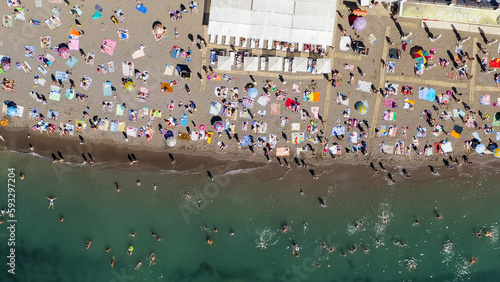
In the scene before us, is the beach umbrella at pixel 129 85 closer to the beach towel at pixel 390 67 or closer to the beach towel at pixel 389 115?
the beach towel at pixel 390 67

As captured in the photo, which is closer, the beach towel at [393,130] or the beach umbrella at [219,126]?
the beach umbrella at [219,126]

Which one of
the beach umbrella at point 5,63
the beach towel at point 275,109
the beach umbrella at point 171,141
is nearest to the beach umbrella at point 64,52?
the beach umbrella at point 5,63

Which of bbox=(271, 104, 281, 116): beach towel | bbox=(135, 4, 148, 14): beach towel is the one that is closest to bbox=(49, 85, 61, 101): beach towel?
bbox=(135, 4, 148, 14): beach towel

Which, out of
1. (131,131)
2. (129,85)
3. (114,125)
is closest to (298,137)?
(131,131)

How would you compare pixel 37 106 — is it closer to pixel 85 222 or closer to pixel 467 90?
pixel 85 222

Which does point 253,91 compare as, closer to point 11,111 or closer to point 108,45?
point 108,45

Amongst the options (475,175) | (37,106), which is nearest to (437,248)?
(475,175)
